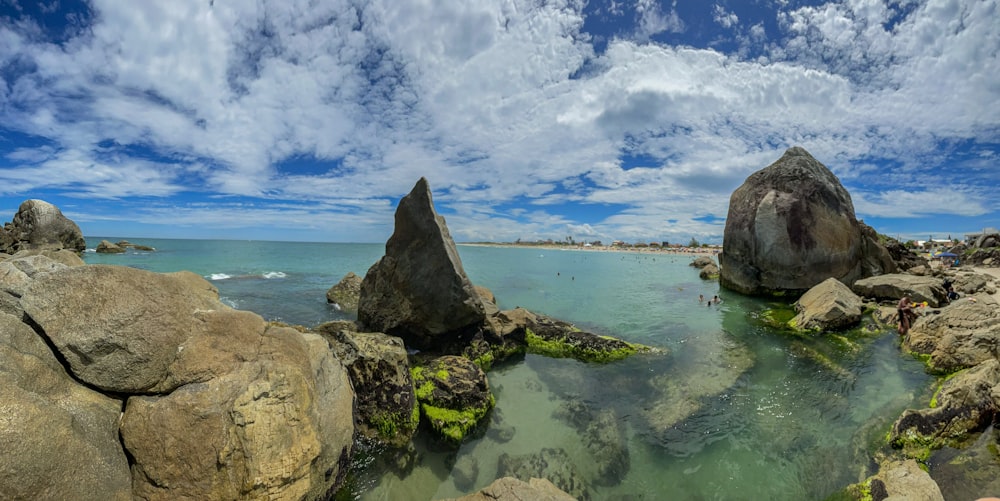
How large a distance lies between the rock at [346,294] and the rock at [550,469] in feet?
51.0

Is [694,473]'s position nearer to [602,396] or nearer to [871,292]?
[602,396]

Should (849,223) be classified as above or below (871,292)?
above

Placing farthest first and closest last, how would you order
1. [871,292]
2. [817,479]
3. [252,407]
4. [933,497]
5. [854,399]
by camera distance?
1. [871,292]
2. [854,399]
3. [817,479]
4. [933,497]
5. [252,407]

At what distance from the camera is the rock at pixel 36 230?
133 feet

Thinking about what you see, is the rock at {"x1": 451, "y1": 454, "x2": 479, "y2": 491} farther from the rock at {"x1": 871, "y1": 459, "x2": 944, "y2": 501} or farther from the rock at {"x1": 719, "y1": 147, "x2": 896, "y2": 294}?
the rock at {"x1": 719, "y1": 147, "x2": 896, "y2": 294}

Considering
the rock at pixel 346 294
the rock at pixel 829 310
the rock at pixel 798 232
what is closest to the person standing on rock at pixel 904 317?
the rock at pixel 829 310

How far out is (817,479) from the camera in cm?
777

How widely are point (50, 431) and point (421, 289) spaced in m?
9.35

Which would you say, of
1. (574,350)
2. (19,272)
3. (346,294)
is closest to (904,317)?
(574,350)

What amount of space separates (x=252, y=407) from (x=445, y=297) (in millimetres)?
7672

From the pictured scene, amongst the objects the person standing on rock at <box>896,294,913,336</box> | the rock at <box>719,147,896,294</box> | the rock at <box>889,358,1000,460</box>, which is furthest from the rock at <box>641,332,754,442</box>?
the rock at <box>719,147,896,294</box>

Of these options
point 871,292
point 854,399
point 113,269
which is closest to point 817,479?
point 854,399

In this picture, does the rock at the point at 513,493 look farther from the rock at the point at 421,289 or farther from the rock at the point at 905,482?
the rock at the point at 421,289

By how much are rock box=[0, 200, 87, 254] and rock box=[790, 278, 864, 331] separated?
65.7 metres
